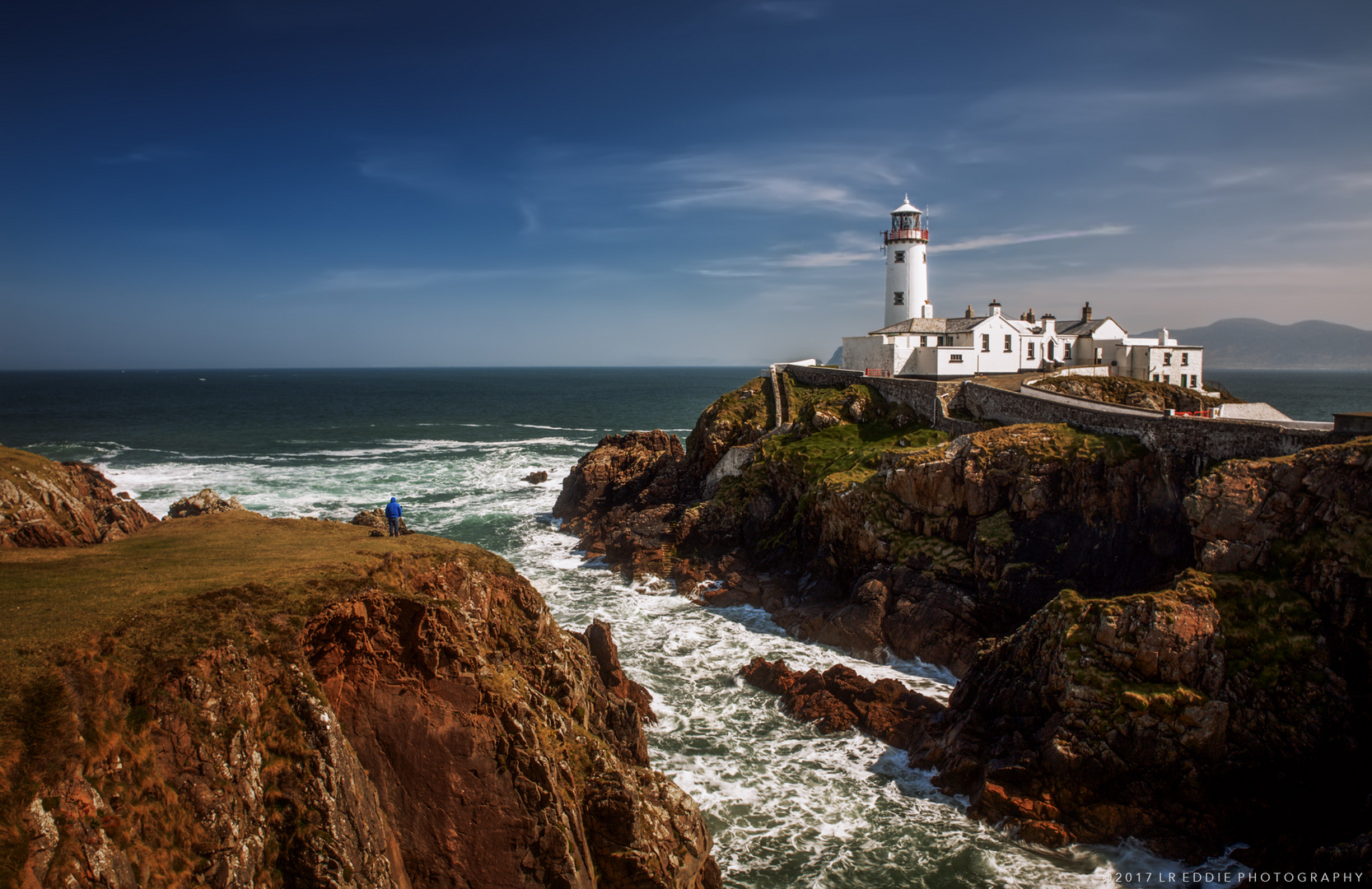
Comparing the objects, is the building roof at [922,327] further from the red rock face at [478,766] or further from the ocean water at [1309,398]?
the ocean water at [1309,398]

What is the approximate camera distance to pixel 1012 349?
49781 mm

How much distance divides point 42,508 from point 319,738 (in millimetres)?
12200

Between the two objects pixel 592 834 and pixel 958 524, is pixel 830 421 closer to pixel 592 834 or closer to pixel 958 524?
pixel 958 524

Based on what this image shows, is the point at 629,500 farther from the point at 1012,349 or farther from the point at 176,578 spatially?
the point at 176,578

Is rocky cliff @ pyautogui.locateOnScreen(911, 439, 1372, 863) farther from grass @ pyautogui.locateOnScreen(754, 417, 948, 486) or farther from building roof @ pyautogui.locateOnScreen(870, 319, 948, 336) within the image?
building roof @ pyautogui.locateOnScreen(870, 319, 948, 336)

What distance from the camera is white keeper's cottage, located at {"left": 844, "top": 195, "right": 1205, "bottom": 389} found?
48.8 metres

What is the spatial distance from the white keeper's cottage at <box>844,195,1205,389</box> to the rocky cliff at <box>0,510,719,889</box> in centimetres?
3907

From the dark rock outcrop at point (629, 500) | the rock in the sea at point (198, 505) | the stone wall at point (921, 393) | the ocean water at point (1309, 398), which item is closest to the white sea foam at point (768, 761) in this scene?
the dark rock outcrop at point (629, 500)

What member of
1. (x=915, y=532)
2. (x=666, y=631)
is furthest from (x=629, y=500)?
(x=915, y=532)

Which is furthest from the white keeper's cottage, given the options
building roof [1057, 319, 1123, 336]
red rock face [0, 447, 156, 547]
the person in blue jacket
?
red rock face [0, 447, 156, 547]

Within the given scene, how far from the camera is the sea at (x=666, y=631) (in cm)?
1630

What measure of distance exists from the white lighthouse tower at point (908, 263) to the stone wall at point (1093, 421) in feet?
41.6

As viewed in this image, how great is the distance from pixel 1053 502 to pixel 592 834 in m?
22.1

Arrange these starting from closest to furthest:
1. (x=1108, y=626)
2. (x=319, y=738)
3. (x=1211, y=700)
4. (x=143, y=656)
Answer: (x=143, y=656) < (x=319, y=738) < (x=1211, y=700) < (x=1108, y=626)
